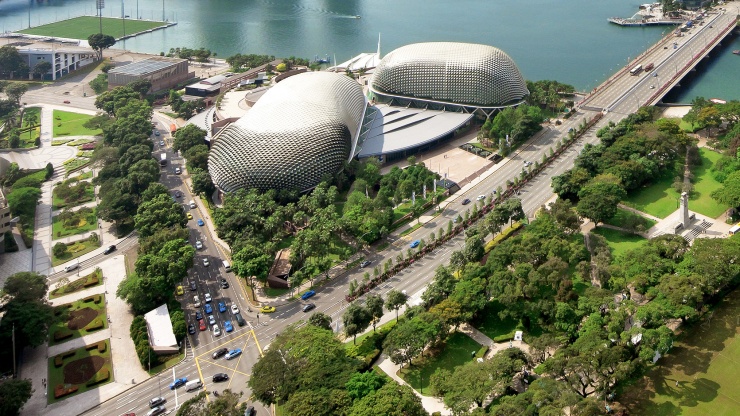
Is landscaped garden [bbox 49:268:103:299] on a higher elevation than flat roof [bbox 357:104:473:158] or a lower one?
lower

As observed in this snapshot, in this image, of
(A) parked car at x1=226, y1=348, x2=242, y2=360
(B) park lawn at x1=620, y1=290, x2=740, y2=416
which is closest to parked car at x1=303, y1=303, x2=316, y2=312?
(A) parked car at x1=226, y1=348, x2=242, y2=360

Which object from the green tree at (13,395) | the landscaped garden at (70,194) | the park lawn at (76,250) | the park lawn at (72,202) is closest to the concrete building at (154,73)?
the landscaped garden at (70,194)

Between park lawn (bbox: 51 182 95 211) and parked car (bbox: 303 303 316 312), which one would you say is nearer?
parked car (bbox: 303 303 316 312)

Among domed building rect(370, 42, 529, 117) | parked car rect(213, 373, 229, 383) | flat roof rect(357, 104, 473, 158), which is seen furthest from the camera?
domed building rect(370, 42, 529, 117)

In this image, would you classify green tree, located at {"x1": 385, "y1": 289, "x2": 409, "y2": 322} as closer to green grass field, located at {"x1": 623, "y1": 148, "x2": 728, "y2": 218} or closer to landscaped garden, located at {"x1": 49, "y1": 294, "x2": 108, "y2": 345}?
landscaped garden, located at {"x1": 49, "y1": 294, "x2": 108, "y2": 345}

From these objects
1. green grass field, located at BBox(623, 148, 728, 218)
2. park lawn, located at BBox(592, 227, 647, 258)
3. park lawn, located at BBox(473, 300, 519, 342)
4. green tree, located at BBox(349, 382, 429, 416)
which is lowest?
park lawn, located at BBox(473, 300, 519, 342)

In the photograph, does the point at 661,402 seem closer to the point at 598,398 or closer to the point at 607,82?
the point at 598,398

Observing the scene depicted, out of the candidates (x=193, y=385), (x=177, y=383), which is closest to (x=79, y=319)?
(x=177, y=383)
